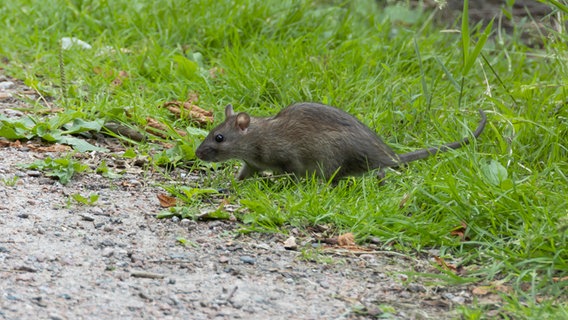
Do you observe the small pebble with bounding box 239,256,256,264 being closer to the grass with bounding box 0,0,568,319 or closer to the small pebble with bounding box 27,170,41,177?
the grass with bounding box 0,0,568,319

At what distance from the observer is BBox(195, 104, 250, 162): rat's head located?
18.6 feet

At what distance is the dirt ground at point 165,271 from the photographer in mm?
3801

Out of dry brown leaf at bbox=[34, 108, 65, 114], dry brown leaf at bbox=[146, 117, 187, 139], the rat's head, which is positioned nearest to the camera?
the rat's head

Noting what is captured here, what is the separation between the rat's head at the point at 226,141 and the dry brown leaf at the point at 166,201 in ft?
1.88

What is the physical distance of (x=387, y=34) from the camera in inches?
316

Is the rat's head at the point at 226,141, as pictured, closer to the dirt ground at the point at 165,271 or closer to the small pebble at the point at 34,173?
the dirt ground at the point at 165,271

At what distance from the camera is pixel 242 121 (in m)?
5.80

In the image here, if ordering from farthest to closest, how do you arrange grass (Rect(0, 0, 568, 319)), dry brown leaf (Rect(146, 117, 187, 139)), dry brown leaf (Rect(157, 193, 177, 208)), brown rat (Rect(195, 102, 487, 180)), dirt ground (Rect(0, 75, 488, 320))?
dry brown leaf (Rect(146, 117, 187, 139))
brown rat (Rect(195, 102, 487, 180))
dry brown leaf (Rect(157, 193, 177, 208))
grass (Rect(0, 0, 568, 319))
dirt ground (Rect(0, 75, 488, 320))

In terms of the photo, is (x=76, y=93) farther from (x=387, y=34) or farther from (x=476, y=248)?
(x=476, y=248)

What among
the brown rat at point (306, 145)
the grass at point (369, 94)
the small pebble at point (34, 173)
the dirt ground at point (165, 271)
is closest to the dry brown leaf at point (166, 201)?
the dirt ground at point (165, 271)

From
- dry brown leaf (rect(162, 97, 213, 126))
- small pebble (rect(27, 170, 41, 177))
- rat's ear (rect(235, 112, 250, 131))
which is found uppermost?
rat's ear (rect(235, 112, 250, 131))

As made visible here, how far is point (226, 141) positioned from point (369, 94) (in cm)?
137

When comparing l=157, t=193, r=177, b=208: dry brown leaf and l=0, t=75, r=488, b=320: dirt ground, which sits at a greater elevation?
l=0, t=75, r=488, b=320: dirt ground

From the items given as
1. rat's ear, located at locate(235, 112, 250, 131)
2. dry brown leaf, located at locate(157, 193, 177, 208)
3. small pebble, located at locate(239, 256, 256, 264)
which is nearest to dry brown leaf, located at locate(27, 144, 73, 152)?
dry brown leaf, located at locate(157, 193, 177, 208)
